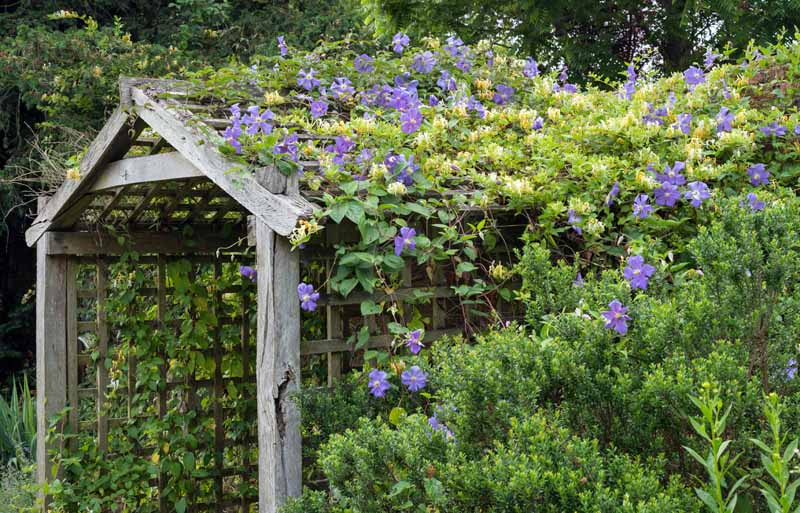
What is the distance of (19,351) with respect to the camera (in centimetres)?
865

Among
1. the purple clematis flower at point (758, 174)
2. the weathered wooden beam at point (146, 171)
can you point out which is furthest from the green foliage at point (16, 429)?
the purple clematis flower at point (758, 174)

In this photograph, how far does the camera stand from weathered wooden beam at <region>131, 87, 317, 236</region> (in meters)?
2.75

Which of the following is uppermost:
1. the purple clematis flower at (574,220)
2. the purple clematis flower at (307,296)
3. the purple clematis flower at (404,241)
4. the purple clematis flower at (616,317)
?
the purple clematis flower at (574,220)

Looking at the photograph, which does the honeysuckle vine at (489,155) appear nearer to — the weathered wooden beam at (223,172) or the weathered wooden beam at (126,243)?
the weathered wooden beam at (223,172)

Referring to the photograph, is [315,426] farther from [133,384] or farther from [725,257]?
[133,384]

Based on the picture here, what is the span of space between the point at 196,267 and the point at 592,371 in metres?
3.13

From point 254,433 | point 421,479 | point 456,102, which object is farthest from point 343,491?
point 254,433

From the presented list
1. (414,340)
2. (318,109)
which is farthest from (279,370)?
(318,109)

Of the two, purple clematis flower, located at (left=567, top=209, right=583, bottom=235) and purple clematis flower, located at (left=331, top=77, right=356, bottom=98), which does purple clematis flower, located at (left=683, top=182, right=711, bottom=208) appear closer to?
purple clematis flower, located at (left=567, top=209, right=583, bottom=235)

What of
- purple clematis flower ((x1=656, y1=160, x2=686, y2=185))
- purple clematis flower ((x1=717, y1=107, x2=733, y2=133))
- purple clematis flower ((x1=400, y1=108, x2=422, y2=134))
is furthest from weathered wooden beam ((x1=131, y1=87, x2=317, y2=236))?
purple clematis flower ((x1=717, y1=107, x2=733, y2=133))

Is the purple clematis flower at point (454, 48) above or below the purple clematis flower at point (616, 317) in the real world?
above

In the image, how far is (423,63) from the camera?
173 inches

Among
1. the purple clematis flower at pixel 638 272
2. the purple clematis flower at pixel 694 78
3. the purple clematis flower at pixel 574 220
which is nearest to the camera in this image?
the purple clematis flower at pixel 638 272

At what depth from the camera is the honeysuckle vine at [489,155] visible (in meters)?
2.88
